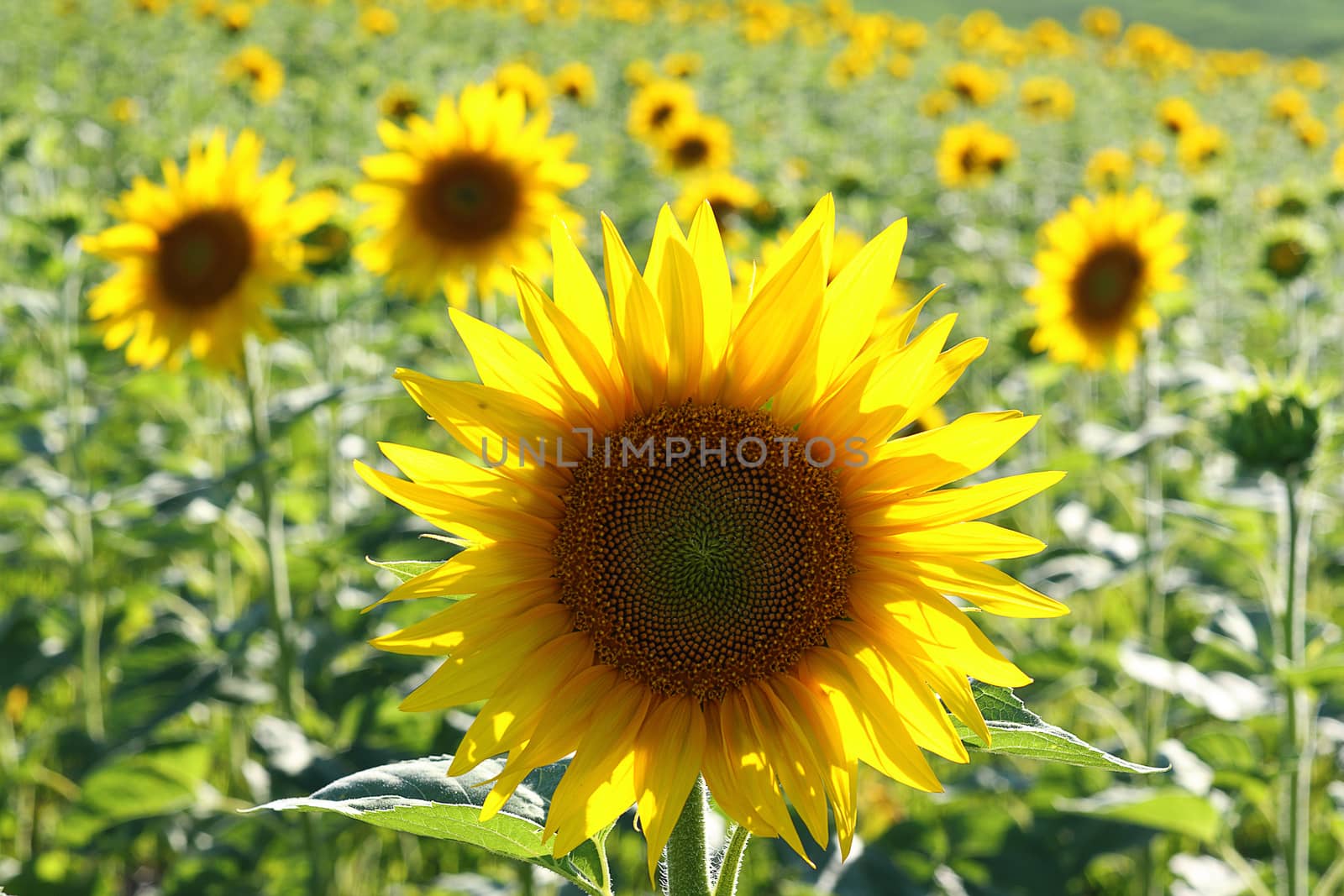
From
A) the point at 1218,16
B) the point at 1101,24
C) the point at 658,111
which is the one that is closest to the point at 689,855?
the point at 658,111

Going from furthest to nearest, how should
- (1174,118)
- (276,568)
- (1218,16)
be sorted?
(1218,16) < (1174,118) < (276,568)

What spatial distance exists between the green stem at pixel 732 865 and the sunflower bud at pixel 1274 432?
4.84 ft

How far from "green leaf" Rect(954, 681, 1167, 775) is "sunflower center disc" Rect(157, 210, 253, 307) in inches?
89.3

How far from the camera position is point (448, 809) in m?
1.02

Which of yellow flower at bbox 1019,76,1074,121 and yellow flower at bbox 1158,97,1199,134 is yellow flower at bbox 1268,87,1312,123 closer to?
yellow flower at bbox 1019,76,1074,121

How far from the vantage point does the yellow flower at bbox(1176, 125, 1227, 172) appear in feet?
23.4

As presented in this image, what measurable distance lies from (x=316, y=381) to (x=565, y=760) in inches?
115

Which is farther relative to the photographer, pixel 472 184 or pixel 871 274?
pixel 472 184

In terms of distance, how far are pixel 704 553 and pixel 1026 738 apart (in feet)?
1.10

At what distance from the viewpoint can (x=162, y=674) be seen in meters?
2.69

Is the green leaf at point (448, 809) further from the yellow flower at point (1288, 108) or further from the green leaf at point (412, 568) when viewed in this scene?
the yellow flower at point (1288, 108)

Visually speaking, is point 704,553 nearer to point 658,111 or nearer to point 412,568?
point 412,568

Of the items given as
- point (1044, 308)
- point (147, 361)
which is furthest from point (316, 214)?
point (1044, 308)

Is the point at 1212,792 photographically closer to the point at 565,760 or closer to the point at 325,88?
the point at 565,760
